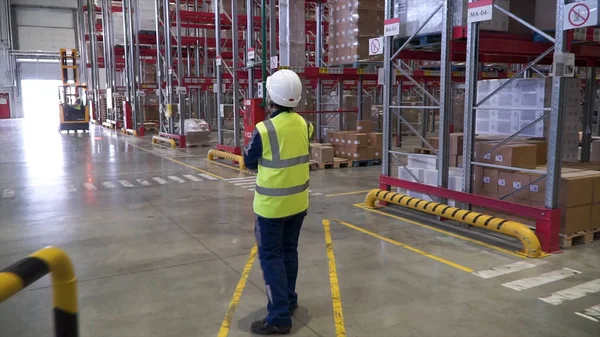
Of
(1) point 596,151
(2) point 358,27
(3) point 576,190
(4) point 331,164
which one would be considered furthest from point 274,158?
(4) point 331,164

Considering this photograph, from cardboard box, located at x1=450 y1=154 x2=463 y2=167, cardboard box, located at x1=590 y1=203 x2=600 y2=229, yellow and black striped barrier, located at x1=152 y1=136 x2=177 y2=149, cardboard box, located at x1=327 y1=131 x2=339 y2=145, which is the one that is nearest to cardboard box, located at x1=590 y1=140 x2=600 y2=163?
cardboard box, located at x1=450 y1=154 x2=463 y2=167

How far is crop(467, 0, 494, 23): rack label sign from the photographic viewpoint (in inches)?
238

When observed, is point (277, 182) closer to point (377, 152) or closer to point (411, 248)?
point (411, 248)

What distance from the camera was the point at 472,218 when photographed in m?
6.37

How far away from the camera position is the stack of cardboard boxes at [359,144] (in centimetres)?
1336

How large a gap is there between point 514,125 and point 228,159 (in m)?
8.23

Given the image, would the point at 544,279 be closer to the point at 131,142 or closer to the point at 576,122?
the point at 576,122

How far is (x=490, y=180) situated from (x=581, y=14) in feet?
8.09

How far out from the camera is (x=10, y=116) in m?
42.7

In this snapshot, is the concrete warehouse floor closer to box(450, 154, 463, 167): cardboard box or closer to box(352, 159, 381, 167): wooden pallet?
box(450, 154, 463, 167): cardboard box

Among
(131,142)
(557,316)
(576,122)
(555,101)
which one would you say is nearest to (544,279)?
(557,316)

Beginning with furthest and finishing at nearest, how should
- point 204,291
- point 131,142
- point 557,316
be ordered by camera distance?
point 131,142, point 204,291, point 557,316

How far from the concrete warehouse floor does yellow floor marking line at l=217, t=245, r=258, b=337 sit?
3cm

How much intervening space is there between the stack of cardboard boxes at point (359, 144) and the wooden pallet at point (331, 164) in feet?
0.82
